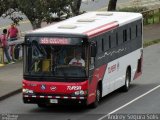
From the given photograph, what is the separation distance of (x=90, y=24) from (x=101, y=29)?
416 millimetres

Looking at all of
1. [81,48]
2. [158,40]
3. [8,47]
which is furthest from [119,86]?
[158,40]

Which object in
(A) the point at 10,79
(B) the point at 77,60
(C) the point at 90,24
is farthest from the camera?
(A) the point at 10,79

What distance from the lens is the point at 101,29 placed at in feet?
75.3

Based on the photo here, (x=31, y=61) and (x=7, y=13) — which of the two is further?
(x=7, y=13)

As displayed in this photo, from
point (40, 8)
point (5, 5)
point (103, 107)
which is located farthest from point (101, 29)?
point (5, 5)

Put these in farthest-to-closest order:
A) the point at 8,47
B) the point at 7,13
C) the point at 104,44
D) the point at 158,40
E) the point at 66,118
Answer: the point at 158,40 < the point at 7,13 < the point at 8,47 < the point at 104,44 < the point at 66,118

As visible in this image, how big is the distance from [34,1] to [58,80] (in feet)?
41.6

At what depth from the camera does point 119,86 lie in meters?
25.0

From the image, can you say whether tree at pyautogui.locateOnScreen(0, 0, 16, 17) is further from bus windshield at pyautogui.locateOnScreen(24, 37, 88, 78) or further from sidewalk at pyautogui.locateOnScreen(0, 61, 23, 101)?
bus windshield at pyautogui.locateOnScreen(24, 37, 88, 78)

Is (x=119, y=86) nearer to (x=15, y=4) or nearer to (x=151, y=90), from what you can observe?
(x=151, y=90)

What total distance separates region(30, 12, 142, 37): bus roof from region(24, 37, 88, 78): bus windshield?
1.18 feet

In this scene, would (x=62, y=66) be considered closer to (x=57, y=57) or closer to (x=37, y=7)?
(x=57, y=57)

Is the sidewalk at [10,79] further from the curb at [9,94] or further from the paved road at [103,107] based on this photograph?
the paved road at [103,107]

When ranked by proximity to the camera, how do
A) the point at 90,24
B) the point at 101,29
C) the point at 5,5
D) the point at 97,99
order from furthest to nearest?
the point at 5,5
the point at 90,24
the point at 101,29
the point at 97,99
